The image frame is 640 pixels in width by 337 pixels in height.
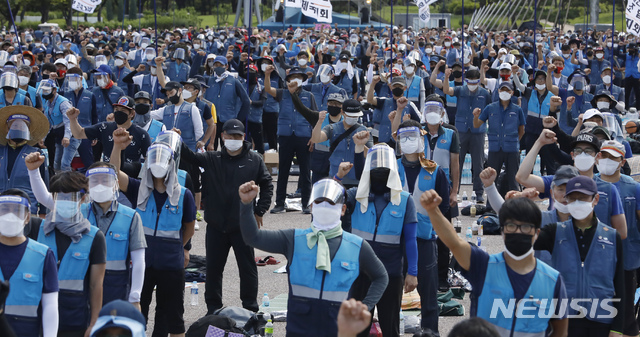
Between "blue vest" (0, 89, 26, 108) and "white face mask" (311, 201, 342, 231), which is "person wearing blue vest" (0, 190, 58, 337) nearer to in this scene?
"white face mask" (311, 201, 342, 231)

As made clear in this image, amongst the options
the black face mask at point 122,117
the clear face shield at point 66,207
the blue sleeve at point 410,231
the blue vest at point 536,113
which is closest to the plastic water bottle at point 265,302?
the blue sleeve at point 410,231

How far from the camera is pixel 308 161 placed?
14.7 m

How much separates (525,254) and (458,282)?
4788 millimetres

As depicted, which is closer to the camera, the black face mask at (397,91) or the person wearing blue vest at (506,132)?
the black face mask at (397,91)

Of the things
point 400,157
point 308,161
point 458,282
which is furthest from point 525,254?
point 308,161

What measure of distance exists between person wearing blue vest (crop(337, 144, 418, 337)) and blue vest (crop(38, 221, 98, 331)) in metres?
2.21

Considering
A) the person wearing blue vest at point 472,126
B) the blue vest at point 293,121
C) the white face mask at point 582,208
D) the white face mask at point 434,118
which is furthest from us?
the person wearing blue vest at point 472,126

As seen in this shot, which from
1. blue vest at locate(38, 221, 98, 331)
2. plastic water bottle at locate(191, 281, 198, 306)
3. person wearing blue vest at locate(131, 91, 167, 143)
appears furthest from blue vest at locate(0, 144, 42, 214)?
blue vest at locate(38, 221, 98, 331)

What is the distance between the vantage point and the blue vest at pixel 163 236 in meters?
7.95

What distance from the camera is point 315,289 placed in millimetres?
6191

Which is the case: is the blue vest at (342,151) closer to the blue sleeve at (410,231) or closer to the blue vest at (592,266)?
the blue sleeve at (410,231)

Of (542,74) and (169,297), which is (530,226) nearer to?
(169,297)

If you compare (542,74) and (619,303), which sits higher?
(542,74)

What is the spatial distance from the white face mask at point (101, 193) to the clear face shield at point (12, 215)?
891 mm
